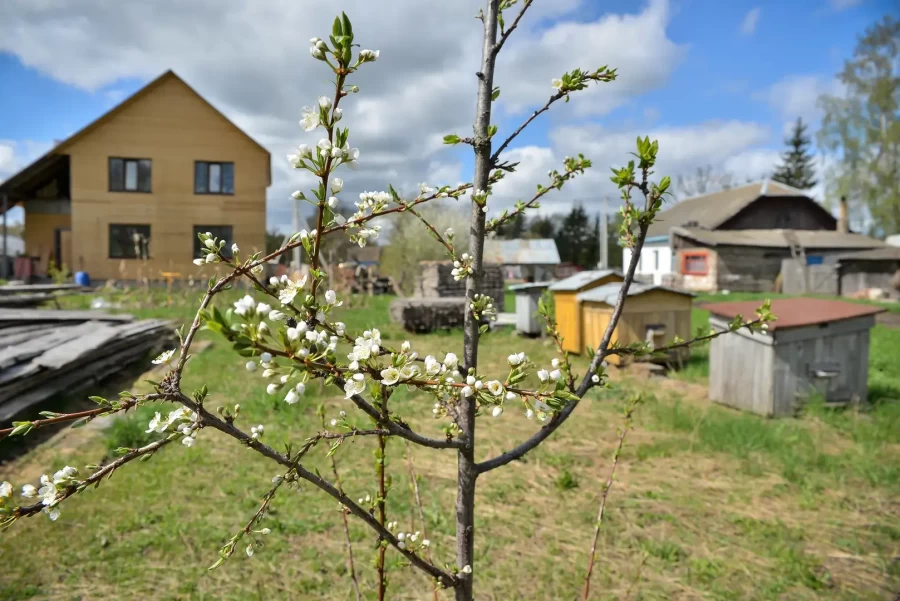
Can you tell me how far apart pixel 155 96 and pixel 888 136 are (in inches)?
1338

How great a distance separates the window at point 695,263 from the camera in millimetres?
27750

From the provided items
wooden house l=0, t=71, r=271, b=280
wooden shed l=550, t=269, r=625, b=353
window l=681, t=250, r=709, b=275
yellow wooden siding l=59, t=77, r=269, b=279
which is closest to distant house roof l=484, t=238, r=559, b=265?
window l=681, t=250, r=709, b=275

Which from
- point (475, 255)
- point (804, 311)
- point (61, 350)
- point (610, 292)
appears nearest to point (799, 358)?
point (804, 311)

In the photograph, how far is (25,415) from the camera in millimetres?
5578

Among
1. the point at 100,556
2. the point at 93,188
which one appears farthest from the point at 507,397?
the point at 93,188

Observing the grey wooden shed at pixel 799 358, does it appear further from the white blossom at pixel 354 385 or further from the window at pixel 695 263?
the window at pixel 695 263

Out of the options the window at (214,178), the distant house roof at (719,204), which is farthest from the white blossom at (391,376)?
the distant house roof at (719,204)

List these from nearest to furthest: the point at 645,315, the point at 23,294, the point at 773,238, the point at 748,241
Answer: the point at 645,315 → the point at 23,294 → the point at 748,241 → the point at 773,238

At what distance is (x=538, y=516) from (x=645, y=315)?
19.0 feet

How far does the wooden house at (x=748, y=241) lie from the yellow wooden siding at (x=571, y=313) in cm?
1923

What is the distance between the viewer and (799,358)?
20.0 ft

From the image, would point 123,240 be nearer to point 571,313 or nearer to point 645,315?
point 571,313

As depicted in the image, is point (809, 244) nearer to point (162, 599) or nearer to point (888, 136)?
point (888, 136)

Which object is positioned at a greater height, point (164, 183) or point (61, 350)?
point (164, 183)
